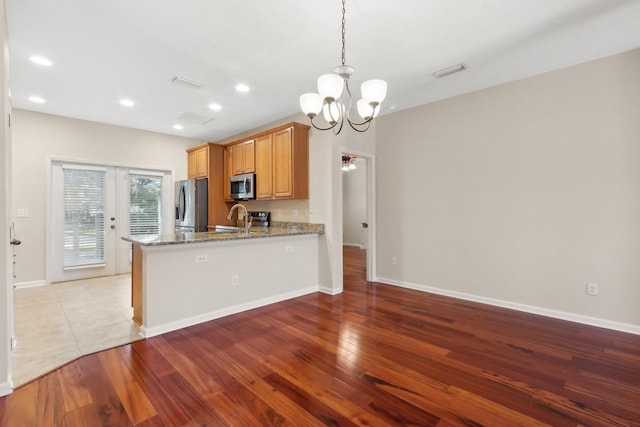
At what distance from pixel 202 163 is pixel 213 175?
0.37 m

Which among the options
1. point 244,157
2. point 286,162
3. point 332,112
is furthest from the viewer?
point 244,157

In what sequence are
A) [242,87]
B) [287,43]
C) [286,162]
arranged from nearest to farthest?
[287,43], [242,87], [286,162]

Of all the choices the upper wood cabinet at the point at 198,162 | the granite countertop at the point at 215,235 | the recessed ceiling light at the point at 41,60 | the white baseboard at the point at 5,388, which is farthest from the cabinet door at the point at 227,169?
the white baseboard at the point at 5,388

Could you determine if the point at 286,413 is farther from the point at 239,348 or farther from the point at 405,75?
the point at 405,75

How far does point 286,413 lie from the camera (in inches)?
70.1

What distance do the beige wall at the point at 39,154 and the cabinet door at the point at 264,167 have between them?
2523mm

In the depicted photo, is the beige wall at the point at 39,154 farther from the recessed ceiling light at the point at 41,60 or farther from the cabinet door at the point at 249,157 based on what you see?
the cabinet door at the point at 249,157

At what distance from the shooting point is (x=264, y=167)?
488 cm

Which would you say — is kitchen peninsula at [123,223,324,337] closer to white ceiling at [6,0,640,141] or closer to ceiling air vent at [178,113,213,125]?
white ceiling at [6,0,640,141]

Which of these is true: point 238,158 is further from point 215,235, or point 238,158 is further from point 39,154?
point 39,154

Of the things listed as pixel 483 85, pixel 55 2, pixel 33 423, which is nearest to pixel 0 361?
pixel 33 423

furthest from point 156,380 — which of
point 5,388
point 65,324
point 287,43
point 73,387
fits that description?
point 287,43

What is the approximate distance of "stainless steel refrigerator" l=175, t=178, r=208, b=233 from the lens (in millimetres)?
5520

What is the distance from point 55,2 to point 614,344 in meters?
5.28
